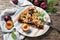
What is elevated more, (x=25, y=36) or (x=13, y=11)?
(x=13, y=11)

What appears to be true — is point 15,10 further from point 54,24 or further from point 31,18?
point 54,24

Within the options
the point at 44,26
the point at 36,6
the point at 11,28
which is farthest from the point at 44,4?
the point at 11,28

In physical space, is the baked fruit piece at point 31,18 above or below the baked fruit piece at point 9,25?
above

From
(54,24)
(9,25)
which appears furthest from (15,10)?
(54,24)

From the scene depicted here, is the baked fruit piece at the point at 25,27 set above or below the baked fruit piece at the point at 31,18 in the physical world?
below

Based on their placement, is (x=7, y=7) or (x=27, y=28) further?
(x=7, y=7)

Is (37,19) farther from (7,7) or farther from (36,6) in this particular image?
(7,7)

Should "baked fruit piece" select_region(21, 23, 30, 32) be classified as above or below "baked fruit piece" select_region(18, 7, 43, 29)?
below
